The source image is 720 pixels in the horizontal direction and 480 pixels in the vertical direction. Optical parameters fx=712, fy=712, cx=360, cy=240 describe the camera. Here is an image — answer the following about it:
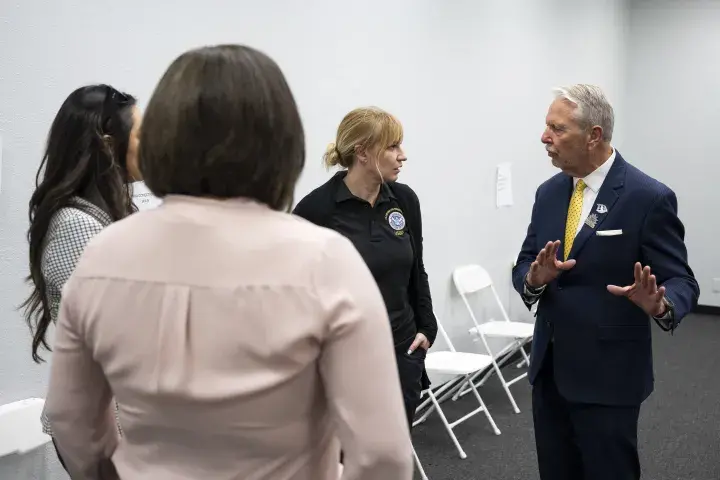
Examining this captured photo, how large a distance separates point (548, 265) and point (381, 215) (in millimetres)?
669

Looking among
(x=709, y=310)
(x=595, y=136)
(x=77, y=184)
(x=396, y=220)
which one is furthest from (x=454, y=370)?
(x=709, y=310)

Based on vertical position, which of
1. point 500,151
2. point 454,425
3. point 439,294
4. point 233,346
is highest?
point 233,346

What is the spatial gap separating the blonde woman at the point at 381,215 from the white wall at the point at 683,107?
580 cm

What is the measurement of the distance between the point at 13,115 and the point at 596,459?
7.20 ft

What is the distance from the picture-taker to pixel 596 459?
2.24 m

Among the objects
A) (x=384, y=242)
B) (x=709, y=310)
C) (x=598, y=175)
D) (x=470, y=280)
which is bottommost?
(x=709, y=310)

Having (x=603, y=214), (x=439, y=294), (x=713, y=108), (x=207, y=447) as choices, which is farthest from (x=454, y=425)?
(x=713, y=108)

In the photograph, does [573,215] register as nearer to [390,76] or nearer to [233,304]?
[233,304]

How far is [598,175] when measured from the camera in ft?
7.75

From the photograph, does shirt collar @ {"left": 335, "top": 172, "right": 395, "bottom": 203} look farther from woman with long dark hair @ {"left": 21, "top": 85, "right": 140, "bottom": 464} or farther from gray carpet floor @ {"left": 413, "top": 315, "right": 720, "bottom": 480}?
gray carpet floor @ {"left": 413, "top": 315, "right": 720, "bottom": 480}

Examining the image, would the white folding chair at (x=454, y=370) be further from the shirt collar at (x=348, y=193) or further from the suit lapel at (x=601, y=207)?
the suit lapel at (x=601, y=207)

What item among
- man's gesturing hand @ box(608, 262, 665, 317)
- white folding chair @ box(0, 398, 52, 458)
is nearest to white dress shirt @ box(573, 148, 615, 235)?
man's gesturing hand @ box(608, 262, 665, 317)

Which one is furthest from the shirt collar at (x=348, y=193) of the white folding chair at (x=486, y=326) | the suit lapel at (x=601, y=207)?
the white folding chair at (x=486, y=326)

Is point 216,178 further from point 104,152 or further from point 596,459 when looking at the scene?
point 596,459
